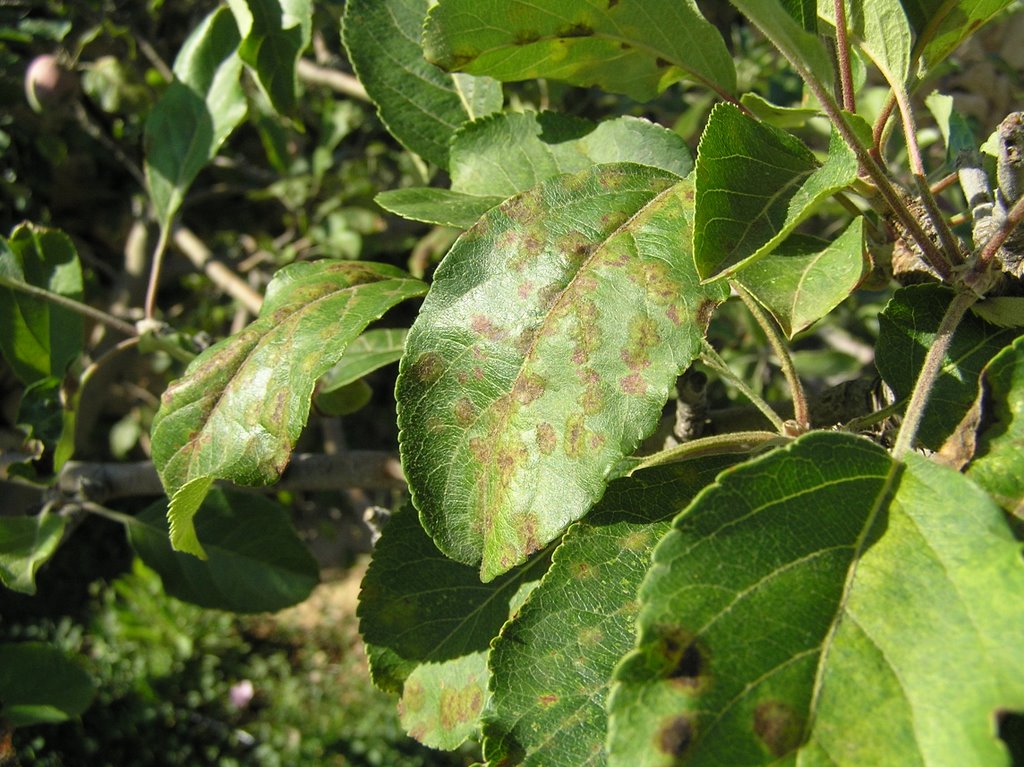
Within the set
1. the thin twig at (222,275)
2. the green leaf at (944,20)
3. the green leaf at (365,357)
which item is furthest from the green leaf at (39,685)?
the green leaf at (944,20)

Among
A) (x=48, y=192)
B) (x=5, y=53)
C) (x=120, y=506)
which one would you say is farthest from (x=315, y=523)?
(x=5, y=53)

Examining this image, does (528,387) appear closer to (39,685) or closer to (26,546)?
(26,546)

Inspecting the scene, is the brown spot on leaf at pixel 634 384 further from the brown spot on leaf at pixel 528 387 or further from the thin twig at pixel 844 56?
the thin twig at pixel 844 56

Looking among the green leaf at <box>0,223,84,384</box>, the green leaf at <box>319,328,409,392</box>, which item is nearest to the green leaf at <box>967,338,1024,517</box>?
the green leaf at <box>319,328,409,392</box>

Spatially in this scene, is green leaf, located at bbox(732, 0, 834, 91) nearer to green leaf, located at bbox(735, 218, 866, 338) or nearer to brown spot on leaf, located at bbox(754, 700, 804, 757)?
green leaf, located at bbox(735, 218, 866, 338)

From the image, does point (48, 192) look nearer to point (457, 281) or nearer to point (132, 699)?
point (132, 699)
